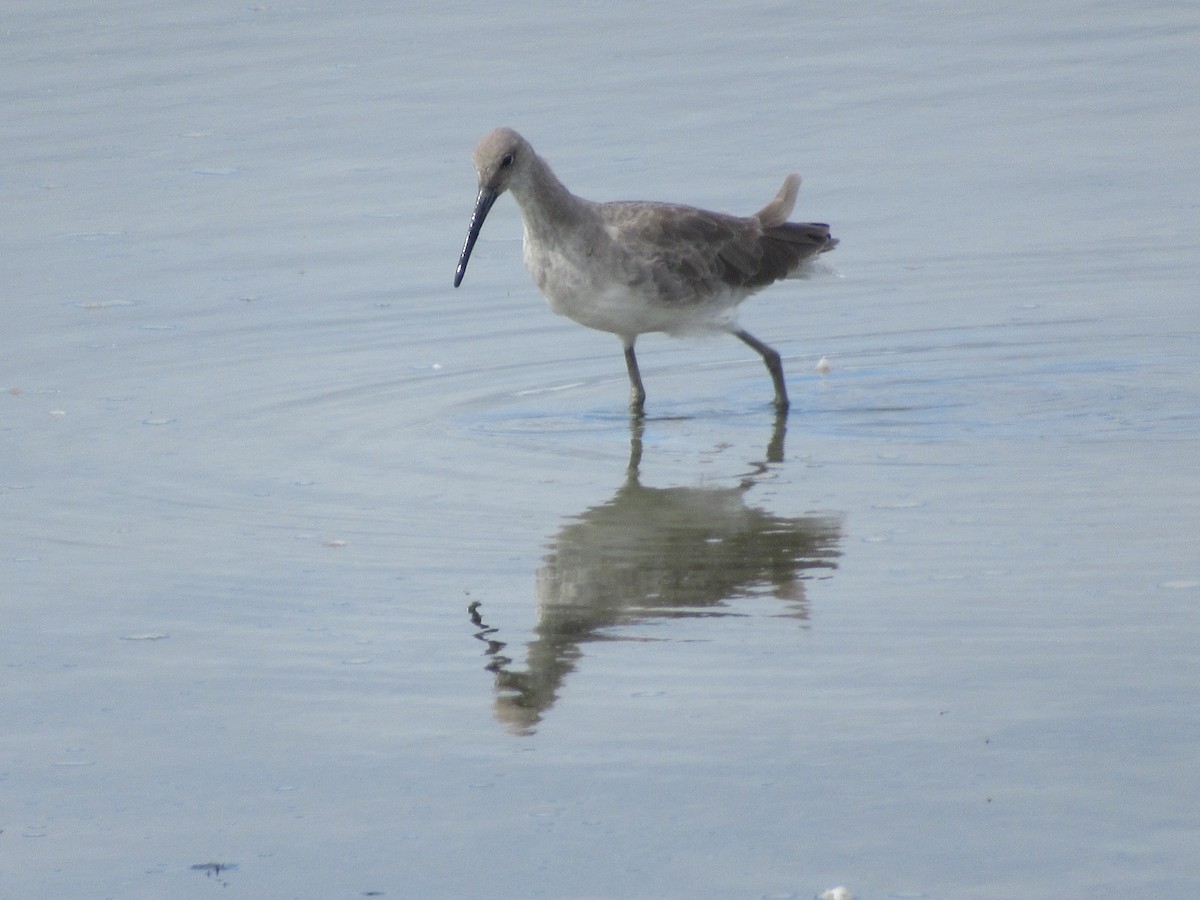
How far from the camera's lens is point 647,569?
7.20 metres

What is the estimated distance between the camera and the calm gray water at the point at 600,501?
512 centimetres

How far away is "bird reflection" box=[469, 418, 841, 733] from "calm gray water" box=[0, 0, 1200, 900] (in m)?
0.02

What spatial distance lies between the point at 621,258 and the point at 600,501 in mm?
1838

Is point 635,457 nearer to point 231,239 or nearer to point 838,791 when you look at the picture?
point 838,791

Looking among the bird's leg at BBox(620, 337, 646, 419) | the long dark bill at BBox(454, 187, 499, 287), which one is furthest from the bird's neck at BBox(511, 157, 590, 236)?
the bird's leg at BBox(620, 337, 646, 419)

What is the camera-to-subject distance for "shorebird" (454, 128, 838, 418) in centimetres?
955

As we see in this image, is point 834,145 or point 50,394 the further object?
point 834,145

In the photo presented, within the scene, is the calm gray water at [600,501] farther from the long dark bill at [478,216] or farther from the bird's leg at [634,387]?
the long dark bill at [478,216]

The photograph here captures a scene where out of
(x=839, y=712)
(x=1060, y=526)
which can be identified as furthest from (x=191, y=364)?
(x=839, y=712)

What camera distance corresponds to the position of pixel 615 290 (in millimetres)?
9594

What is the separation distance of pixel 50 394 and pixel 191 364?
2.71 ft

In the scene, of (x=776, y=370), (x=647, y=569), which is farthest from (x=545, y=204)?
(x=647, y=569)

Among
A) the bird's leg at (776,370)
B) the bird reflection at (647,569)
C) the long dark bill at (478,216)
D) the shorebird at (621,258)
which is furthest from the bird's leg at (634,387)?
the bird reflection at (647,569)

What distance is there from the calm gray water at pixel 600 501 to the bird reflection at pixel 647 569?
24 mm
